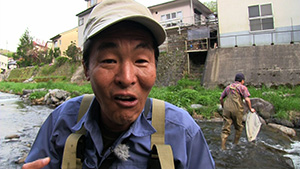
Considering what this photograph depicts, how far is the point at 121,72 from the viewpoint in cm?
108

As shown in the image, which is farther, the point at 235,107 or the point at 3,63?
the point at 3,63

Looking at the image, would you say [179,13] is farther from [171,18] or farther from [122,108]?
[122,108]

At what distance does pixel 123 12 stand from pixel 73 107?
802 millimetres

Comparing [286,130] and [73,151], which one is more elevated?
[73,151]

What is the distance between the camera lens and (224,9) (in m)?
14.5

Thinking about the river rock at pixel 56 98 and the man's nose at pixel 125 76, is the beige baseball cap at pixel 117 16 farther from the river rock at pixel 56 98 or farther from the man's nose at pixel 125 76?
the river rock at pixel 56 98

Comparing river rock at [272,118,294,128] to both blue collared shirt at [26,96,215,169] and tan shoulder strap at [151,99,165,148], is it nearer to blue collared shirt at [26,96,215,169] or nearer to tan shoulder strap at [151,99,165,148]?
blue collared shirt at [26,96,215,169]

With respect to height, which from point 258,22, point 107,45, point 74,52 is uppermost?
point 74,52

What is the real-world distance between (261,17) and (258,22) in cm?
36

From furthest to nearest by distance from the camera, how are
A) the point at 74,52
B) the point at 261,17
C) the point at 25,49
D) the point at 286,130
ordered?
1. the point at 25,49
2. the point at 74,52
3. the point at 261,17
4. the point at 286,130

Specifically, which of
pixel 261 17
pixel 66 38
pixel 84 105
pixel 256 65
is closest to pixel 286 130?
pixel 256 65

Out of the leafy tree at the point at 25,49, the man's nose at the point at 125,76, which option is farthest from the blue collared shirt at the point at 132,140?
the leafy tree at the point at 25,49


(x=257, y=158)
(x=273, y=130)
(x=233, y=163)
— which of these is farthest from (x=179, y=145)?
(x=273, y=130)

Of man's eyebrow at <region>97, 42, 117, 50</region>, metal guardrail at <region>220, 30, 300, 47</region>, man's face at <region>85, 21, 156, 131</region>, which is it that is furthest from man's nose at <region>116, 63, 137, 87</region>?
metal guardrail at <region>220, 30, 300, 47</region>
